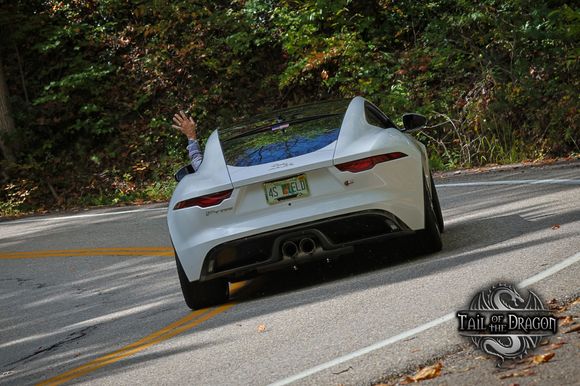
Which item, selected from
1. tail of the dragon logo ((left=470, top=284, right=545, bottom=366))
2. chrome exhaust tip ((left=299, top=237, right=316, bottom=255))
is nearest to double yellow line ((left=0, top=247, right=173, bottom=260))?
chrome exhaust tip ((left=299, top=237, right=316, bottom=255))

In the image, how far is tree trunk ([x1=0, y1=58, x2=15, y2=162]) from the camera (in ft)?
82.6

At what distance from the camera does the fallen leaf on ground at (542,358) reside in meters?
5.46

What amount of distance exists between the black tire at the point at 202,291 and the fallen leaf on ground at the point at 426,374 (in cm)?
345

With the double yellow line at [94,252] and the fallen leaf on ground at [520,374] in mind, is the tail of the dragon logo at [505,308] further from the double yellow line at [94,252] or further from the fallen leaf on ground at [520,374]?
the double yellow line at [94,252]

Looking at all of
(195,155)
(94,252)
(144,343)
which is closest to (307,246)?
(144,343)

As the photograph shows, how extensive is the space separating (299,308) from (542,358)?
280cm

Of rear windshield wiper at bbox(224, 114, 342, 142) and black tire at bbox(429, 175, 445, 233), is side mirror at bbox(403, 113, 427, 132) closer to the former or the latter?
black tire at bbox(429, 175, 445, 233)

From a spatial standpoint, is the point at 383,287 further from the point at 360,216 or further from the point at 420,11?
the point at 420,11

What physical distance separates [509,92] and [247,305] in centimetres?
1129

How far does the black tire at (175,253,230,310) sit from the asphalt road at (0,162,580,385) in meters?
0.12

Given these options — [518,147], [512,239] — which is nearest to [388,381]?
[512,239]

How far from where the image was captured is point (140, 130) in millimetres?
24922

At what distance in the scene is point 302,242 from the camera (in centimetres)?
848

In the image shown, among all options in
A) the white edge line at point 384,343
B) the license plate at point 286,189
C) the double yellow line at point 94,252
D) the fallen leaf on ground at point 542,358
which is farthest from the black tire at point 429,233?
the double yellow line at point 94,252
